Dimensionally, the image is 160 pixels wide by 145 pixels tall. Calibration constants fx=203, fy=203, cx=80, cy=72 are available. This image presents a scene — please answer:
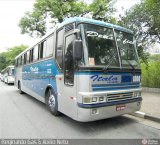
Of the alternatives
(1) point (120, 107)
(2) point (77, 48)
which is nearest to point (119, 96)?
(1) point (120, 107)

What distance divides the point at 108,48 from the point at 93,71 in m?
1.01

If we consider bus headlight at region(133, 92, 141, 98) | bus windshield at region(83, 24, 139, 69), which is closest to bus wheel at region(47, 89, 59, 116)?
bus windshield at region(83, 24, 139, 69)

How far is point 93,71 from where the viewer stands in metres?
5.19

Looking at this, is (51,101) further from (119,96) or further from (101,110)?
(119,96)

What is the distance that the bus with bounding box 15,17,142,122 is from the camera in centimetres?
520

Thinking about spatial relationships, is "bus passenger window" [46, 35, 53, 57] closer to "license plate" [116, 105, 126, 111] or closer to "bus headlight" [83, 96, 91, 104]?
"bus headlight" [83, 96, 91, 104]

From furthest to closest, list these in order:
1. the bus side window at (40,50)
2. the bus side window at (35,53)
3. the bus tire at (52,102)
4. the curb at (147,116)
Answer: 1. the bus side window at (35,53)
2. the bus side window at (40,50)
3. the bus tire at (52,102)
4. the curb at (147,116)

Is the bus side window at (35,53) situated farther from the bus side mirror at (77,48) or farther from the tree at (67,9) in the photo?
the tree at (67,9)

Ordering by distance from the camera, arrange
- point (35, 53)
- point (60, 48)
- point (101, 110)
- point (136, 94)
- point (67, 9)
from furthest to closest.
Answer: point (67, 9) < point (35, 53) < point (60, 48) < point (136, 94) < point (101, 110)

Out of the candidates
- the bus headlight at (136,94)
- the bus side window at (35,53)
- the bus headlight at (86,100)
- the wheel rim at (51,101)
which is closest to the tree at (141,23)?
the bus side window at (35,53)

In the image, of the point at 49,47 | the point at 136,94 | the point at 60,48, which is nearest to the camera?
the point at 136,94

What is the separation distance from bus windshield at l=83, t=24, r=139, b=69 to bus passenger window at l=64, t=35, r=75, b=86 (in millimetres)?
570

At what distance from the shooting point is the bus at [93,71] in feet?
17.1

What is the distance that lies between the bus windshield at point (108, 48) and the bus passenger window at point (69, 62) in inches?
22.4
